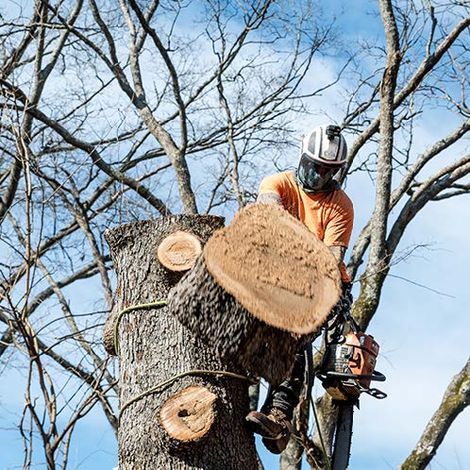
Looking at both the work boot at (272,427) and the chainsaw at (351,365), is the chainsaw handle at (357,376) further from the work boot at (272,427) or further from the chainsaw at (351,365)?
the work boot at (272,427)

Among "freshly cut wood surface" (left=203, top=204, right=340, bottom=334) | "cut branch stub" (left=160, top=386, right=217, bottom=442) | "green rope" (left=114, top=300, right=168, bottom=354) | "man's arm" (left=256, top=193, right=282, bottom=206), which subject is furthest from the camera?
"man's arm" (left=256, top=193, right=282, bottom=206)

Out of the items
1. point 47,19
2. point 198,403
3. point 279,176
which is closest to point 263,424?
point 198,403

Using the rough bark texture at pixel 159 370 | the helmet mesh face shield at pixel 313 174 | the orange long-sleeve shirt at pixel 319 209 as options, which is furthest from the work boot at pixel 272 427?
the helmet mesh face shield at pixel 313 174

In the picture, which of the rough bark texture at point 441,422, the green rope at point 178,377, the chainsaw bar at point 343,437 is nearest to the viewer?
the green rope at point 178,377

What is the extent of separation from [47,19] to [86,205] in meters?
2.09

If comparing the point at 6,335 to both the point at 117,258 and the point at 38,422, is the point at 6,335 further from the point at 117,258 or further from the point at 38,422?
the point at 117,258

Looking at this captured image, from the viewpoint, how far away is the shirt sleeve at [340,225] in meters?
5.07

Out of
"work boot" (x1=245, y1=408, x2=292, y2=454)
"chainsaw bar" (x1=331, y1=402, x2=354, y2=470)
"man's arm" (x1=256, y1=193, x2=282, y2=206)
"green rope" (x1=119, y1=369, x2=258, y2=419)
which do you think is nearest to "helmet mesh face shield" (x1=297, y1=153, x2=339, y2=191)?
"man's arm" (x1=256, y1=193, x2=282, y2=206)

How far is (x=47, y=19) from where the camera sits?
34.2ft

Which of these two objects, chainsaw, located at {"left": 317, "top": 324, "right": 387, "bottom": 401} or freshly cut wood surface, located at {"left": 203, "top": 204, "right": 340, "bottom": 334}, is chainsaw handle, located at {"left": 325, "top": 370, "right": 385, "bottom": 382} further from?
freshly cut wood surface, located at {"left": 203, "top": 204, "right": 340, "bottom": 334}

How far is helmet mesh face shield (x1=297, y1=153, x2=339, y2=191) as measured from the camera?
5.07m

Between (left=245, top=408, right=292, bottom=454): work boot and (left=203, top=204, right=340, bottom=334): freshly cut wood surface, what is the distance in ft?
1.91

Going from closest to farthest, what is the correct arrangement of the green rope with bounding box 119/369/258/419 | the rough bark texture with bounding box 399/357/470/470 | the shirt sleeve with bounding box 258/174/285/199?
the green rope with bounding box 119/369/258/419 < the shirt sleeve with bounding box 258/174/285/199 < the rough bark texture with bounding box 399/357/470/470

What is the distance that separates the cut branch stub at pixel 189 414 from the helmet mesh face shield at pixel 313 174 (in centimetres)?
172
